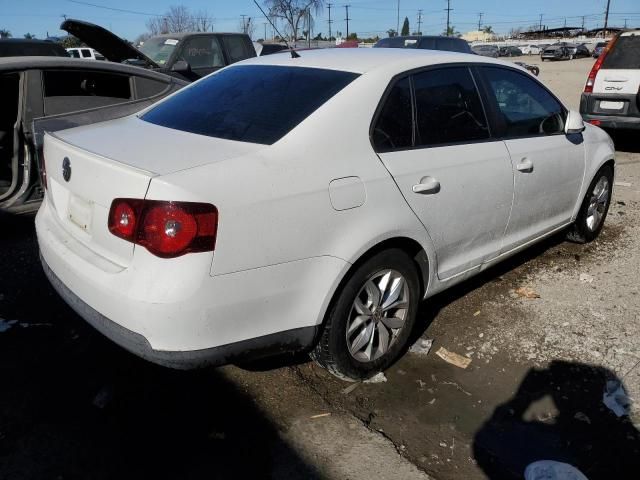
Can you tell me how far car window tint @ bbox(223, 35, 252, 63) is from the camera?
10445 mm

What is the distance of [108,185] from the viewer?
236 cm

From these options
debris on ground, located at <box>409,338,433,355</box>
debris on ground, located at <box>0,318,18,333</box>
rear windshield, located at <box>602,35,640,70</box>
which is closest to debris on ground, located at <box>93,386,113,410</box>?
debris on ground, located at <box>0,318,18,333</box>

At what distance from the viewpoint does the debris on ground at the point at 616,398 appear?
2854 mm

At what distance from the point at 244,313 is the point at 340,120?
3.36ft

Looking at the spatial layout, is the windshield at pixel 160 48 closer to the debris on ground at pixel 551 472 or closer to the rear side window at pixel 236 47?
the rear side window at pixel 236 47

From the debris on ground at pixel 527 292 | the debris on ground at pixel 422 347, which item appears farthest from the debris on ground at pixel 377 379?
the debris on ground at pixel 527 292

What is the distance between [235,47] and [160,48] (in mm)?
1349

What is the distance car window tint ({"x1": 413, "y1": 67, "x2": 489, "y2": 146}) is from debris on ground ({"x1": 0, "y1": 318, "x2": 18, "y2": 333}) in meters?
2.72

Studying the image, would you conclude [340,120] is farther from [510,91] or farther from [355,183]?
[510,91]

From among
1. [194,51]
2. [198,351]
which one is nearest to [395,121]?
[198,351]

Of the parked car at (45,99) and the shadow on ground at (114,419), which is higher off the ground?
the parked car at (45,99)

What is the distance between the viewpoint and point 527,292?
13.7 feet

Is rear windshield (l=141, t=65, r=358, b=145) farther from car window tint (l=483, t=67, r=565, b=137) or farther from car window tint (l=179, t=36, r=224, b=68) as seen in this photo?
car window tint (l=179, t=36, r=224, b=68)

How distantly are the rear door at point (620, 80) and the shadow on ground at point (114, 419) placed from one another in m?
7.81
